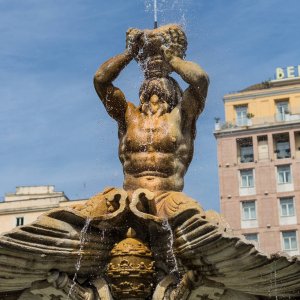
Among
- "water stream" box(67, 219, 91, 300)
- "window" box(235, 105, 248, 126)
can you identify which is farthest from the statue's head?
"window" box(235, 105, 248, 126)

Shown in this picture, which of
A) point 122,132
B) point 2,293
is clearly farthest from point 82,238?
point 122,132

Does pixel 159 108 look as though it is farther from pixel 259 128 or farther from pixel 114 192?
pixel 259 128

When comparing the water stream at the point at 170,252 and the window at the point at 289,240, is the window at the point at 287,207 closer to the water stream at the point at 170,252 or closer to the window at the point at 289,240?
the window at the point at 289,240

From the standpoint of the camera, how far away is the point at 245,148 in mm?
65438

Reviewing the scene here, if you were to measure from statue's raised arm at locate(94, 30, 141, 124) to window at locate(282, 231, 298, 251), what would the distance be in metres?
51.7

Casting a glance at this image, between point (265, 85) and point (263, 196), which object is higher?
point (265, 85)

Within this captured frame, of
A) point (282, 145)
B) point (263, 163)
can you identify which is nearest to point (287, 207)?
point (263, 163)

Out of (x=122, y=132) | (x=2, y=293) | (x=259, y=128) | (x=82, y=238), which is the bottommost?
(x=2, y=293)

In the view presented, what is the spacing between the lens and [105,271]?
8938mm

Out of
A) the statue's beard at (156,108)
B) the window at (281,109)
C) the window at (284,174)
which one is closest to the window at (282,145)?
the window at (284,174)

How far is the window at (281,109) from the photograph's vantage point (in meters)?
65.3

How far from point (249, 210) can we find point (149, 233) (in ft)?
178

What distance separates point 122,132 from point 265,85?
59426mm

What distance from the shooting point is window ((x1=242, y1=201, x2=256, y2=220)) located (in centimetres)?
6206
